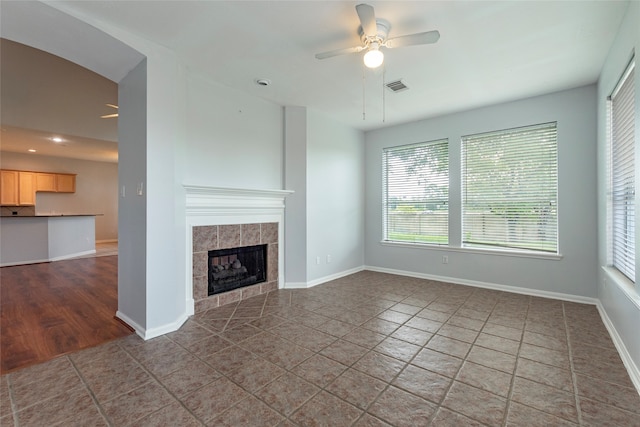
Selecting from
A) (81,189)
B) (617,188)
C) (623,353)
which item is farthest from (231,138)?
Answer: (81,189)

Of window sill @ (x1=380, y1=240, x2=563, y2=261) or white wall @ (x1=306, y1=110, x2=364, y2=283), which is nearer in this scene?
window sill @ (x1=380, y1=240, x2=563, y2=261)

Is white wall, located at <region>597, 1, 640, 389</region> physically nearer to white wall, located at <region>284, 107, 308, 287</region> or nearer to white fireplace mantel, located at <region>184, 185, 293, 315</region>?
white wall, located at <region>284, 107, 308, 287</region>

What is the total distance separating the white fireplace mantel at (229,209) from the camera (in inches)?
125

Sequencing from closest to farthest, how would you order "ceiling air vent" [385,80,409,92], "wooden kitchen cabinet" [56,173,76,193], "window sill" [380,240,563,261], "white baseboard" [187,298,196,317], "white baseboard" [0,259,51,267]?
"white baseboard" [187,298,196,317]
"ceiling air vent" [385,80,409,92]
"window sill" [380,240,563,261]
"white baseboard" [0,259,51,267]
"wooden kitchen cabinet" [56,173,76,193]

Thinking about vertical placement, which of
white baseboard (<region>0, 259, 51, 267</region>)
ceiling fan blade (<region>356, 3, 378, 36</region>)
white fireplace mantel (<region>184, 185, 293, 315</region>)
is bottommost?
white baseboard (<region>0, 259, 51, 267</region>)

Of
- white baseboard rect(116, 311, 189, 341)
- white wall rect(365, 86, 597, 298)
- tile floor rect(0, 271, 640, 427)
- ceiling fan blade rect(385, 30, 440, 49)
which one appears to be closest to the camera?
tile floor rect(0, 271, 640, 427)

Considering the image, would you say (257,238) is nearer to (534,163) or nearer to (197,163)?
(197,163)

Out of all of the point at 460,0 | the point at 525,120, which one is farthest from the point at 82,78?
the point at 525,120

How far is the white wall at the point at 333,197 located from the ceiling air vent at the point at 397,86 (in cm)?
131

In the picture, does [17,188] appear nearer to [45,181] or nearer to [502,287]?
[45,181]

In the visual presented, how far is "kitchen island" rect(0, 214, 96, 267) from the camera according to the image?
18.8 ft

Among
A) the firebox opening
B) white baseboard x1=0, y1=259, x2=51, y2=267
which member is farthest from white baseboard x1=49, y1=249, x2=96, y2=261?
the firebox opening

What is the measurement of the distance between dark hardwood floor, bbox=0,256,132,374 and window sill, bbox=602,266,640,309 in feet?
13.7

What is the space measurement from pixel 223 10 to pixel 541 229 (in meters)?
4.52
